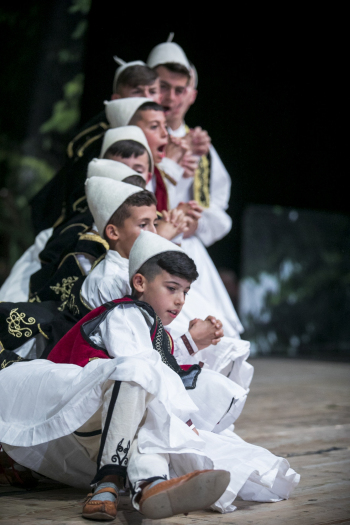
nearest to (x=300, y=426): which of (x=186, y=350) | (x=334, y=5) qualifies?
(x=186, y=350)

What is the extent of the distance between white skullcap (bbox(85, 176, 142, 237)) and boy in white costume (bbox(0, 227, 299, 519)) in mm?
358

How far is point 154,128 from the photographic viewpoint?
314cm

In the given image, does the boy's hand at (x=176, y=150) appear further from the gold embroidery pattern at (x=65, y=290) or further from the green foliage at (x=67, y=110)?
the green foliage at (x=67, y=110)

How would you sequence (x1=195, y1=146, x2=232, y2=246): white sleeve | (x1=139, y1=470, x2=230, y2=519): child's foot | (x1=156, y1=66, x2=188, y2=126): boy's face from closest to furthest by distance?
1. (x1=139, y1=470, x2=230, y2=519): child's foot
2. (x1=195, y1=146, x2=232, y2=246): white sleeve
3. (x1=156, y1=66, x2=188, y2=126): boy's face

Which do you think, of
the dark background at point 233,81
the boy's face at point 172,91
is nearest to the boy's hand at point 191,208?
the boy's face at point 172,91

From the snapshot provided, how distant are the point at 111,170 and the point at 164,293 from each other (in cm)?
85

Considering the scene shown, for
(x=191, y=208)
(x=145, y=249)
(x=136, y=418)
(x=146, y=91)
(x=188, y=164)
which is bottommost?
(x=136, y=418)

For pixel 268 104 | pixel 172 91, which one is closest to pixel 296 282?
pixel 268 104

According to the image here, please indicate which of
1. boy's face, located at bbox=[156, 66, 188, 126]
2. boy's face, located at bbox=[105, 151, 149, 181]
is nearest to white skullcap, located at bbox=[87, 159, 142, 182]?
boy's face, located at bbox=[105, 151, 149, 181]

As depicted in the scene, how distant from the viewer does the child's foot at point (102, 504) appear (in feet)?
5.08

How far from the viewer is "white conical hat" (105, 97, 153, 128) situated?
122 inches

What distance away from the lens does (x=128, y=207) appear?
2375 mm

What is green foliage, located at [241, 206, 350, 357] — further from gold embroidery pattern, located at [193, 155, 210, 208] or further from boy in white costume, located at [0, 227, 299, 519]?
boy in white costume, located at [0, 227, 299, 519]

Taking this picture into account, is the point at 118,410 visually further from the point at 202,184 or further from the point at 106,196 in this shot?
the point at 202,184
